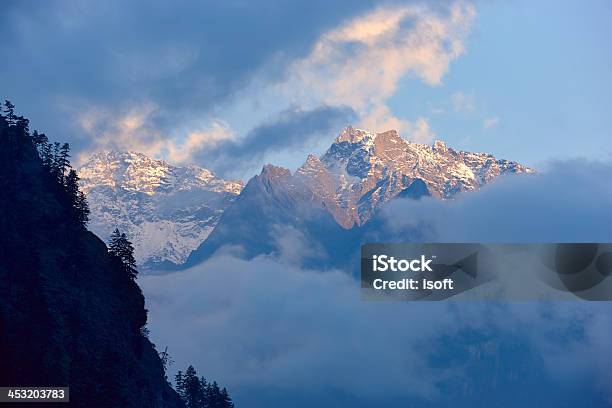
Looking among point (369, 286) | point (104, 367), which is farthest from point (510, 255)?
point (104, 367)

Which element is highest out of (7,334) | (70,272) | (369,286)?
(70,272)

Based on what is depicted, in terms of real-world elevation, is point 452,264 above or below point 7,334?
below

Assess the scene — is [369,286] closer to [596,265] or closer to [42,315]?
[596,265]

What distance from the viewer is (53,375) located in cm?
17150

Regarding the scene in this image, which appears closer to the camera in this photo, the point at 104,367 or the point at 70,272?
the point at 104,367

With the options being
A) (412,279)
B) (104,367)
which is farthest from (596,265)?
(104,367)

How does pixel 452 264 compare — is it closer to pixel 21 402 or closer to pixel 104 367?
pixel 21 402

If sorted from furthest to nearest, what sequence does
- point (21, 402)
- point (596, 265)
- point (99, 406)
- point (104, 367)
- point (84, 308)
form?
point (84, 308) → point (104, 367) → point (99, 406) → point (21, 402) → point (596, 265)

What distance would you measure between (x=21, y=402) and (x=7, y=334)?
26.1m

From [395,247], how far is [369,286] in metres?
3.22

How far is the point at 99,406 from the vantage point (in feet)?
556

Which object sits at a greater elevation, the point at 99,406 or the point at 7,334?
the point at 7,334

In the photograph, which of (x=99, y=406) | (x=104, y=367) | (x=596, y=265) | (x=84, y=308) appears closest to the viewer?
(x=596, y=265)

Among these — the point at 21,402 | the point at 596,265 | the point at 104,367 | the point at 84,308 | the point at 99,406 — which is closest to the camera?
the point at 596,265
